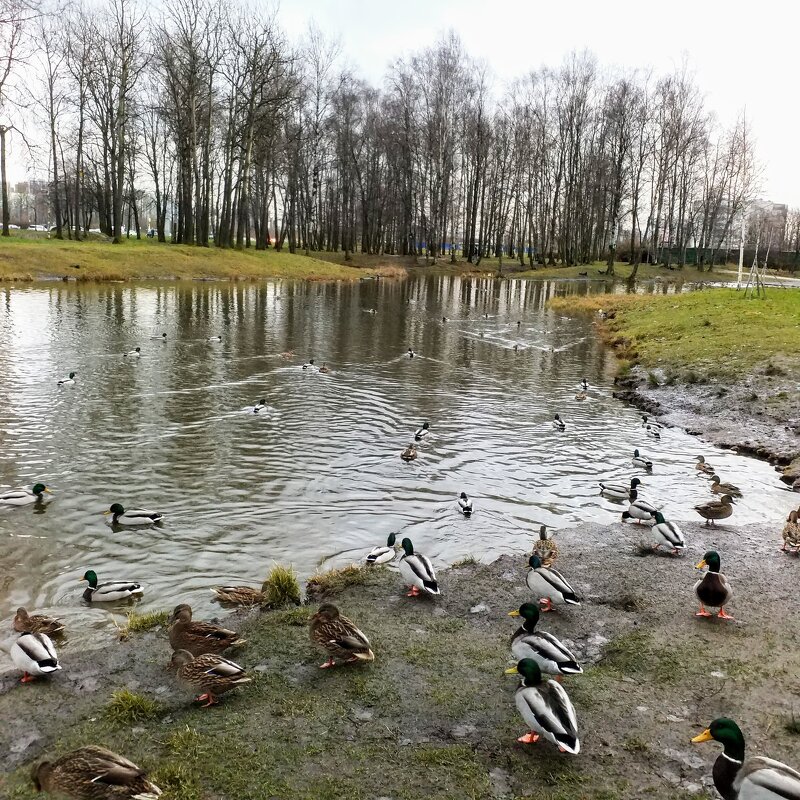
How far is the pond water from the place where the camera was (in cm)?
Answer: 796

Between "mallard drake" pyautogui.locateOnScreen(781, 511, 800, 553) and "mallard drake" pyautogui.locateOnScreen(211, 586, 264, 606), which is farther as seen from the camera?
"mallard drake" pyautogui.locateOnScreen(781, 511, 800, 553)

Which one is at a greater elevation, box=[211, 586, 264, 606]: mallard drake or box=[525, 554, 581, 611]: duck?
box=[525, 554, 581, 611]: duck

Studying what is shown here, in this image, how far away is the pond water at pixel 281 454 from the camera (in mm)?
7961

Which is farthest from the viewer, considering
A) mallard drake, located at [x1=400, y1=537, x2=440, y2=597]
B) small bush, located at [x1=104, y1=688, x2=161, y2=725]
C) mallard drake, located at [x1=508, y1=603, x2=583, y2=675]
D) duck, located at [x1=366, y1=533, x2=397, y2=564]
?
duck, located at [x1=366, y1=533, x2=397, y2=564]

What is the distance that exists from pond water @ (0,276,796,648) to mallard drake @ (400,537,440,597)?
50.4 inches

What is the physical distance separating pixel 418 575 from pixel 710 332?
699 inches

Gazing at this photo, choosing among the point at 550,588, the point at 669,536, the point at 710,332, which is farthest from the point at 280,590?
the point at 710,332

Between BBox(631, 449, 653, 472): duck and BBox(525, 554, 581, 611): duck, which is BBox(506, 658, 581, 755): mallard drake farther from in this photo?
BBox(631, 449, 653, 472): duck

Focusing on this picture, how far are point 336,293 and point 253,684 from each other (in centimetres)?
3861

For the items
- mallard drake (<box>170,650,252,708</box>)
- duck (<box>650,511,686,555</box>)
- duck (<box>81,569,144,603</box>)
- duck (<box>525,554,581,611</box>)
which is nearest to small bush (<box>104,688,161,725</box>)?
mallard drake (<box>170,650,252,708</box>)

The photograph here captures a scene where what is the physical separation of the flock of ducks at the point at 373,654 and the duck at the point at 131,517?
0.01 metres

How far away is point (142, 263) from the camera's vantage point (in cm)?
4341

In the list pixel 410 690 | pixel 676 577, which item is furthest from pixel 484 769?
pixel 676 577

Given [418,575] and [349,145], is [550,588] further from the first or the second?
[349,145]
